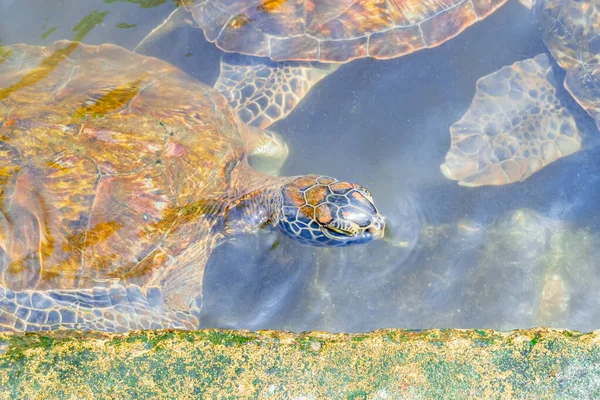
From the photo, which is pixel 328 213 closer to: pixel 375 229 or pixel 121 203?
pixel 375 229

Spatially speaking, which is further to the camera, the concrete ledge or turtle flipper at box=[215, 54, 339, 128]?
turtle flipper at box=[215, 54, 339, 128]

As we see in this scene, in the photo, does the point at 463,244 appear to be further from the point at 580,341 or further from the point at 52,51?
the point at 52,51

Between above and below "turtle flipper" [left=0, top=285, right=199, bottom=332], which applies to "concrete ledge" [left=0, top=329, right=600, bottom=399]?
above

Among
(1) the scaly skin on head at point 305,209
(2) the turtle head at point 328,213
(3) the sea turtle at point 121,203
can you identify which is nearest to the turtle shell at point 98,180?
(3) the sea turtle at point 121,203

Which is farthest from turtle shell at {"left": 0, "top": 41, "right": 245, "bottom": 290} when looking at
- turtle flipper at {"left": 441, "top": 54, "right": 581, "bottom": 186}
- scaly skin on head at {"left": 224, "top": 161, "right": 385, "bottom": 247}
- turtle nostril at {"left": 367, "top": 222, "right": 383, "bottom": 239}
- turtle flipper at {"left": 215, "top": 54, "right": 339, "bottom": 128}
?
turtle flipper at {"left": 441, "top": 54, "right": 581, "bottom": 186}

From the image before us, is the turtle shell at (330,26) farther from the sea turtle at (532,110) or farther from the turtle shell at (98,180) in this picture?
the turtle shell at (98,180)

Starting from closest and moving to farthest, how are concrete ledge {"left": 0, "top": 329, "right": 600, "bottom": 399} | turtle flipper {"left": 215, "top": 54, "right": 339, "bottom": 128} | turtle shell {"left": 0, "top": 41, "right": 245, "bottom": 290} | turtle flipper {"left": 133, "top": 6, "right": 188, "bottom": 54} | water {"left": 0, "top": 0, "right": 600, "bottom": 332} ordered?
concrete ledge {"left": 0, "top": 329, "right": 600, "bottom": 399} < turtle shell {"left": 0, "top": 41, "right": 245, "bottom": 290} < water {"left": 0, "top": 0, "right": 600, "bottom": 332} < turtle flipper {"left": 215, "top": 54, "right": 339, "bottom": 128} < turtle flipper {"left": 133, "top": 6, "right": 188, "bottom": 54}

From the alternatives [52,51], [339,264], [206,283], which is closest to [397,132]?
[339,264]

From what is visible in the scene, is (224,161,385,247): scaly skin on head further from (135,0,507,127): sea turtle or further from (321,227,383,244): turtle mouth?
(135,0,507,127): sea turtle
